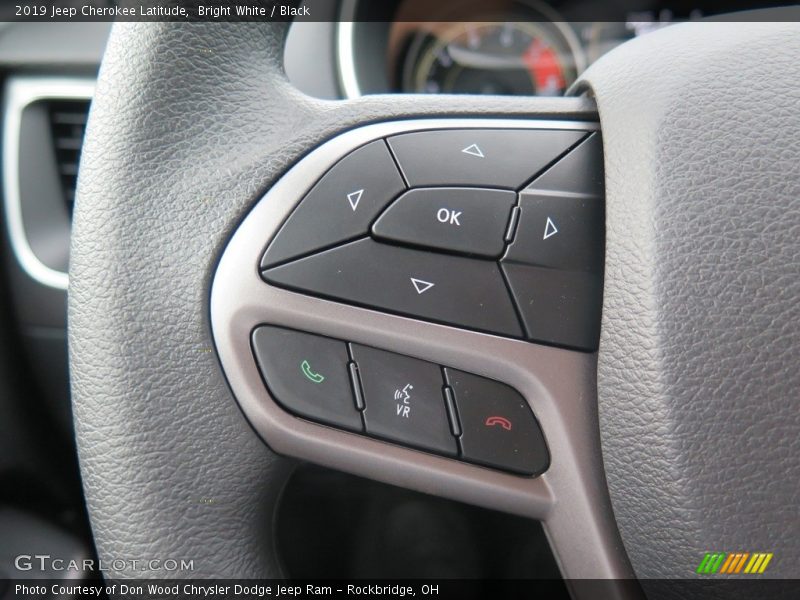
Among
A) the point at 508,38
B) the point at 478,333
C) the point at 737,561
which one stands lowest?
the point at 737,561

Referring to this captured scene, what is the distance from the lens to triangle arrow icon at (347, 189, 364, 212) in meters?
0.65

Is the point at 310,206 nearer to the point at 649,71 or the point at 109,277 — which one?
the point at 109,277

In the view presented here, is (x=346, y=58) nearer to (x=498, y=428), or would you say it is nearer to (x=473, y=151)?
(x=473, y=151)

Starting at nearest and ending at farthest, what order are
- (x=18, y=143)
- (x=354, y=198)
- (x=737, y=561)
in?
1. (x=737, y=561)
2. (x=354, y=198)
3. (x=18, y=143)

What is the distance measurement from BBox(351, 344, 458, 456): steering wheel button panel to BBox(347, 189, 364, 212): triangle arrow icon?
0.38 feet

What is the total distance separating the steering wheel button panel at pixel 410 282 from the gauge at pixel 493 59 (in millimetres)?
951

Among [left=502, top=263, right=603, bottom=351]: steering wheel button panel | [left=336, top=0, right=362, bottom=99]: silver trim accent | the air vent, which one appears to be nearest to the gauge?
[left=336, top=0, right=362, bottom=99]: silver trim accent

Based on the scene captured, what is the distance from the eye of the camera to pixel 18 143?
1.05 meters

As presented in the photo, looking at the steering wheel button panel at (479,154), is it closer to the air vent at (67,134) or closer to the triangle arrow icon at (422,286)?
the triangle arrow icon at (422,286)

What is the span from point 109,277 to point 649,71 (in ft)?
1.41

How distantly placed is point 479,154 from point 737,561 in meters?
0.35

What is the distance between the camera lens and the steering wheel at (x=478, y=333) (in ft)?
1.76

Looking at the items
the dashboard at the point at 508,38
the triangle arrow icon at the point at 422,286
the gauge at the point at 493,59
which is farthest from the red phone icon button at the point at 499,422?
the gauge at the point at 493,59

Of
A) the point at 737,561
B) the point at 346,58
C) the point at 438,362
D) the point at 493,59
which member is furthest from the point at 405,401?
the point at 493,59
